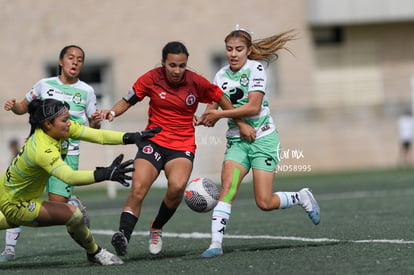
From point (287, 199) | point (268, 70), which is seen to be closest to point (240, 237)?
point (287, 199)

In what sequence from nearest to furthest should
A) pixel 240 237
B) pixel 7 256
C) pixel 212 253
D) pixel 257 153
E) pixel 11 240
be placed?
pixel 212 253
pixel 257 153
pixel 7 256
pixel 11 240
pixel 240 237

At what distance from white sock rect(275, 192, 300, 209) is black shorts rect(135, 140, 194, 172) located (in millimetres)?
972

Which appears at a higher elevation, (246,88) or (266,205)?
(246,88)

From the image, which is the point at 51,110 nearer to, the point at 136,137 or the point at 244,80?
the point at 136,137

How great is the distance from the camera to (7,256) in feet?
30.0

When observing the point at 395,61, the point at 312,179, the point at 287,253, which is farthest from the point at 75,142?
the point at 395,61

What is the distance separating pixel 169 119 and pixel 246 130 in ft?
2.40

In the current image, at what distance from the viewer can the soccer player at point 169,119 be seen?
8508 mm

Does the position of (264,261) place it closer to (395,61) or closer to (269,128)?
(269,128)

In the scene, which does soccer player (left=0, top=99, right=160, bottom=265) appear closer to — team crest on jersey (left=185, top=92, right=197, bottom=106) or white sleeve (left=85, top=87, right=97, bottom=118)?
team crest on jersey (left=185, top=92, right=197, bottom=106)

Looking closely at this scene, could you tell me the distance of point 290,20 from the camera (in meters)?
28.8

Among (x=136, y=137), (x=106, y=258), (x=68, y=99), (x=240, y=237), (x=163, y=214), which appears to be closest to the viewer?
(x=136, y=137)

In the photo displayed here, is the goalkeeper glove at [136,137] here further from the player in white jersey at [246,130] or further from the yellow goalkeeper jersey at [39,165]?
the player in white jersey at [246,130]

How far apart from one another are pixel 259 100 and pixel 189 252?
161cm
